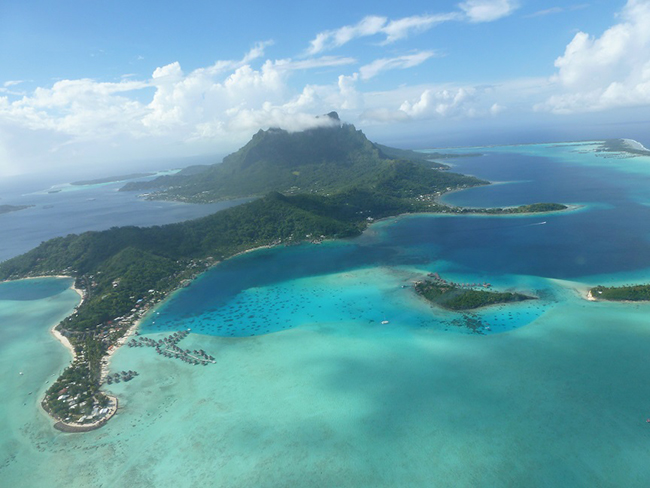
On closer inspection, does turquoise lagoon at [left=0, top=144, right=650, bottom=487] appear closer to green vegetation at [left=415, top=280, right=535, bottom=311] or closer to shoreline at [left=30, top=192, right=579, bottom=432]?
shoreline at [left=30, top=192, right=579, bottom=432]

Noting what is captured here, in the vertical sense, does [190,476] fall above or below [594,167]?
below

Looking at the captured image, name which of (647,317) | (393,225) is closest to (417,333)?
(647,317)

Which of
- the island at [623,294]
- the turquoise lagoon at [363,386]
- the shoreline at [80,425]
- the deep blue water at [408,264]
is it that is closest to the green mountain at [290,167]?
the deep blue water at [408,264]

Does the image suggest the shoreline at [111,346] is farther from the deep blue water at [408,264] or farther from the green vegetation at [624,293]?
the green vegetation at [624,293]

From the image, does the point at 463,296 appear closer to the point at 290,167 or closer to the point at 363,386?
the point at 363,386

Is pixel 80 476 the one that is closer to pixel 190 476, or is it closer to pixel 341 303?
pixel 190 476

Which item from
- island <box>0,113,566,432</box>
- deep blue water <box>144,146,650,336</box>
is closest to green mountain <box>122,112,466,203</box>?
island <box>0,113,566,432</box>
